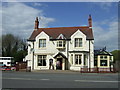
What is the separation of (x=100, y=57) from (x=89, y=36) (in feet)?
15.2

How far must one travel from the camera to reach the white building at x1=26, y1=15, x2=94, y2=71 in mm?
34062

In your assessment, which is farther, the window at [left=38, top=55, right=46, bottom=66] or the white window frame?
the window at [left=38, top=55, right=46, bottom=66]

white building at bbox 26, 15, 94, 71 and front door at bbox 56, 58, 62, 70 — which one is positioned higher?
white building at bbox 26, 15, 94, 71

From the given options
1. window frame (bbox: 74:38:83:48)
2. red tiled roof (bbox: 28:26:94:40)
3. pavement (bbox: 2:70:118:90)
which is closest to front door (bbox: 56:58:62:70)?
window frame (bbox: 74:38:83:48)

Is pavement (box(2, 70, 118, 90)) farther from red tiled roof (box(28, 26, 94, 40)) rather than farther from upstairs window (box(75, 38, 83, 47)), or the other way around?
red tiled roof (box(28, 26, 94, 40))

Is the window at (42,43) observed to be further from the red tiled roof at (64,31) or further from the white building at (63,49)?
the red tiled roof at (64,31)

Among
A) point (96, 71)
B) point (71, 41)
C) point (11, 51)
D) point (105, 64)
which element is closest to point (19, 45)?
point (11, 51)

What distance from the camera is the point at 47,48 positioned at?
36.0 metres

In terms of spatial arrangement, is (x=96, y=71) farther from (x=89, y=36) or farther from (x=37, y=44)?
(x=37, y=44)

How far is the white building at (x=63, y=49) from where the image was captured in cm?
3406

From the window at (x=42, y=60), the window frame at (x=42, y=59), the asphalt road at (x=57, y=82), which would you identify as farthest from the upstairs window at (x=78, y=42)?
the asphalt road at (x=57, y=82)

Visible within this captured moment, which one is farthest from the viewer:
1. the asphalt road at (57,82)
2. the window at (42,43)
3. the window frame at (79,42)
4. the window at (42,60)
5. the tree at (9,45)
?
the tree at (9,45)

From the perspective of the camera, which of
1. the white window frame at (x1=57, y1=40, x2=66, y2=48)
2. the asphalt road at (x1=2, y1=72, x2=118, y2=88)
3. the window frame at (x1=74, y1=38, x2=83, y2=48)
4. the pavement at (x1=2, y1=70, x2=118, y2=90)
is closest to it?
the asphalt road at (x1=2, y1=72, x2=118, y2=88)

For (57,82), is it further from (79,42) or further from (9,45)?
(9,45)
